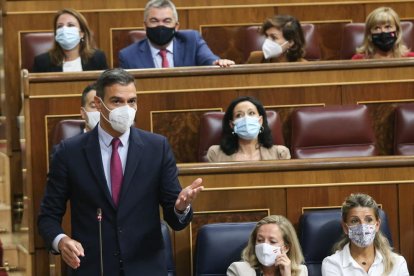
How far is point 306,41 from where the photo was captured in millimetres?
2965

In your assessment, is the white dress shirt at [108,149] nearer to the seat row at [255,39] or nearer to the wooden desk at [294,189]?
the wooden desk at [294,189]

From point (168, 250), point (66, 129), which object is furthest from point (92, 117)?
point (168, 250)

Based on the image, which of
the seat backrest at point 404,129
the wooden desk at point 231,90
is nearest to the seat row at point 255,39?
the wooden desk at point 231,90

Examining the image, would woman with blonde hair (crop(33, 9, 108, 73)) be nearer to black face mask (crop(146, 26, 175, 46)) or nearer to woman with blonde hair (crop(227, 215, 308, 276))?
black face mask (crop(146, 26, 175, 46))

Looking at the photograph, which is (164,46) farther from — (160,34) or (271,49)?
(271,49)

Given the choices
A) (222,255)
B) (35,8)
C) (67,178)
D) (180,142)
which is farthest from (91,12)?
(67,178)

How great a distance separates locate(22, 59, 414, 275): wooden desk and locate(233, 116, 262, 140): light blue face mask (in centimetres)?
16

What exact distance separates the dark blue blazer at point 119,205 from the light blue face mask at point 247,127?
69 cm

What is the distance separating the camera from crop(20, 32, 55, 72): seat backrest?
285 centimetres

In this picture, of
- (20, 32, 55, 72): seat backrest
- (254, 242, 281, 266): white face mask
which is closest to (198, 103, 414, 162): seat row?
(254, 242, 281, 266): white face mask

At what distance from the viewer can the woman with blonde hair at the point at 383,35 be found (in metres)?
2.71

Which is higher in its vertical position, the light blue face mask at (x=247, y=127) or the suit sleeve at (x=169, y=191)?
the light blue face mask at (x=247, y=127)

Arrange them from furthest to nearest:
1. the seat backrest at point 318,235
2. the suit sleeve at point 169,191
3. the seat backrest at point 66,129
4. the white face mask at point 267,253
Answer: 1. the seat backrest at point 66,129
2. the seat backrest at point 318,235
3. the white face mask at point 267,253
4. the suit sleeve at point 169,191

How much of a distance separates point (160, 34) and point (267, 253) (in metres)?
0.91
